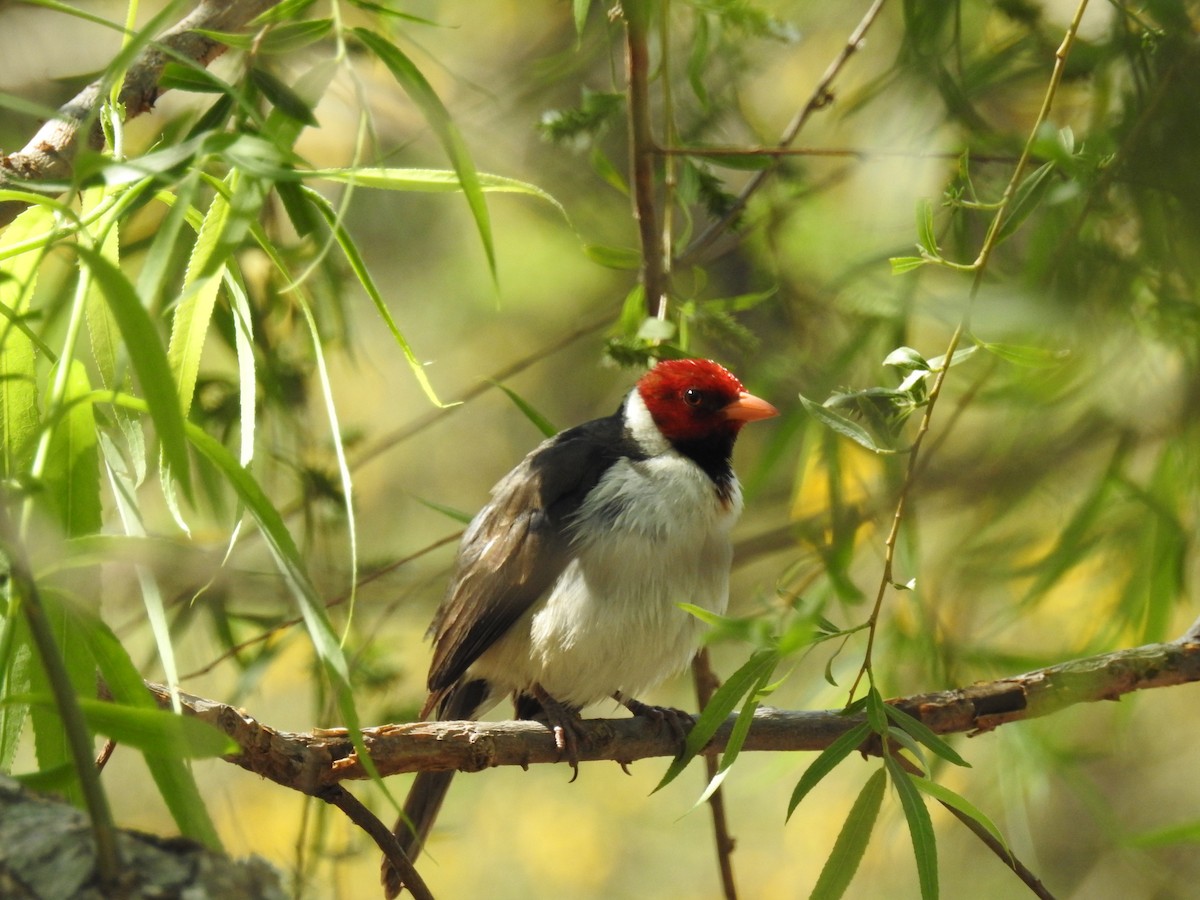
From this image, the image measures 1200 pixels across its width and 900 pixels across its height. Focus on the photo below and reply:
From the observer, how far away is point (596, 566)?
112 inches

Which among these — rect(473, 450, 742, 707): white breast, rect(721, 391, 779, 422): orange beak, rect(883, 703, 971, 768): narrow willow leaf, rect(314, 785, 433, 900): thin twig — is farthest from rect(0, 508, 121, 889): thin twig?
rect(721, 391, 779, 422): orange beak

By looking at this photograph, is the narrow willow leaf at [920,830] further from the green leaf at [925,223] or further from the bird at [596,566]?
the bird at [596,566]

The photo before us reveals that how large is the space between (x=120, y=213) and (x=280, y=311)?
1.70 m

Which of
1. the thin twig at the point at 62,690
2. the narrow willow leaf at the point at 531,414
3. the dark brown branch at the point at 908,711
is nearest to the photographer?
the thin twig at the point at 62,690

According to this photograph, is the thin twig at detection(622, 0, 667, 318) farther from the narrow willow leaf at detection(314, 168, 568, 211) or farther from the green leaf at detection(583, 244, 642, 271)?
the narrow willow leaf at detection(314, 168, 568, 211)

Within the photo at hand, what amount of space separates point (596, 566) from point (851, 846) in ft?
3.83

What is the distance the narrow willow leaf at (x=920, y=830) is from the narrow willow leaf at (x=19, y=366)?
4.18 feet

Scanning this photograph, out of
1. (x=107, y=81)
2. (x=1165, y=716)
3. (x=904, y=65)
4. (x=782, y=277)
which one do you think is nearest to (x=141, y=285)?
(x=107, y=81)

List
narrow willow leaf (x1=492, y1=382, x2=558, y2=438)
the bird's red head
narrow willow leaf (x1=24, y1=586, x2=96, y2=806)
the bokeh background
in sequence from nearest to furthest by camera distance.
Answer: narrow willow leaf (x1=24, y1=586, x2=96, y2=806), the bokeh background, narrow willow leaf (x1=492, y1=382, x2=558, y2=438), the bird's red head

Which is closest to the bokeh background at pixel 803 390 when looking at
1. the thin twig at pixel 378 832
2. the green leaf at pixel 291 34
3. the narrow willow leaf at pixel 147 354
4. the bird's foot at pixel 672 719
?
the green leaf at pixel 291 34

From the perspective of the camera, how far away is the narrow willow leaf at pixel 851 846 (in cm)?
176

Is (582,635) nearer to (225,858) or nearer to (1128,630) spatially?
(1128,630)

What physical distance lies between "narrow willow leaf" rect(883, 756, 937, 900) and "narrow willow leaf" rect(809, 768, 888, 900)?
47 millimetres

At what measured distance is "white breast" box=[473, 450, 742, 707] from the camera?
2.83 m
